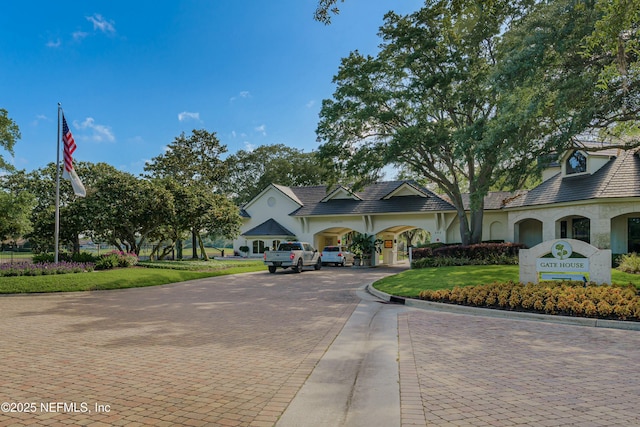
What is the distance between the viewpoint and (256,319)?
33.6 feet

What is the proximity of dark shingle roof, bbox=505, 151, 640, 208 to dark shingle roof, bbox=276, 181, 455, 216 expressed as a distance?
23.7ft

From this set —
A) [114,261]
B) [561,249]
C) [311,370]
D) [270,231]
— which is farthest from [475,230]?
[311,370]

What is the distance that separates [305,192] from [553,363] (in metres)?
35.5

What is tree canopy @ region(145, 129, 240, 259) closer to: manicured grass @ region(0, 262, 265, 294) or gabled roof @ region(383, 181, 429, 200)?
manicured grass @ region(0, 262, 265, 294)

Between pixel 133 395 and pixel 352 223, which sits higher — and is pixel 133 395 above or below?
below

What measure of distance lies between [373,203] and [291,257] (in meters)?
13.1

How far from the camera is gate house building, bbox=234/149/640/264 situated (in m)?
22.0

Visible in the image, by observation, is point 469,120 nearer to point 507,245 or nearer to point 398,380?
point 507,245

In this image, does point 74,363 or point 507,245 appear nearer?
point 74,363

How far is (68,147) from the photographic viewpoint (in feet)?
62.5

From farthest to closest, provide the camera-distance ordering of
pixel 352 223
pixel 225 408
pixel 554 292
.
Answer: pixel 352 223, pixel 554 292, pixel 225 408

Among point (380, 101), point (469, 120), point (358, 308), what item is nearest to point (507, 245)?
point (469, 120)

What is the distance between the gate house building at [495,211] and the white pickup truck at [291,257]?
5794 mm

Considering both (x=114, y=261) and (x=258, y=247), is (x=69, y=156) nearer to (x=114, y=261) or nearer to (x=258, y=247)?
(x=114, y=261)
